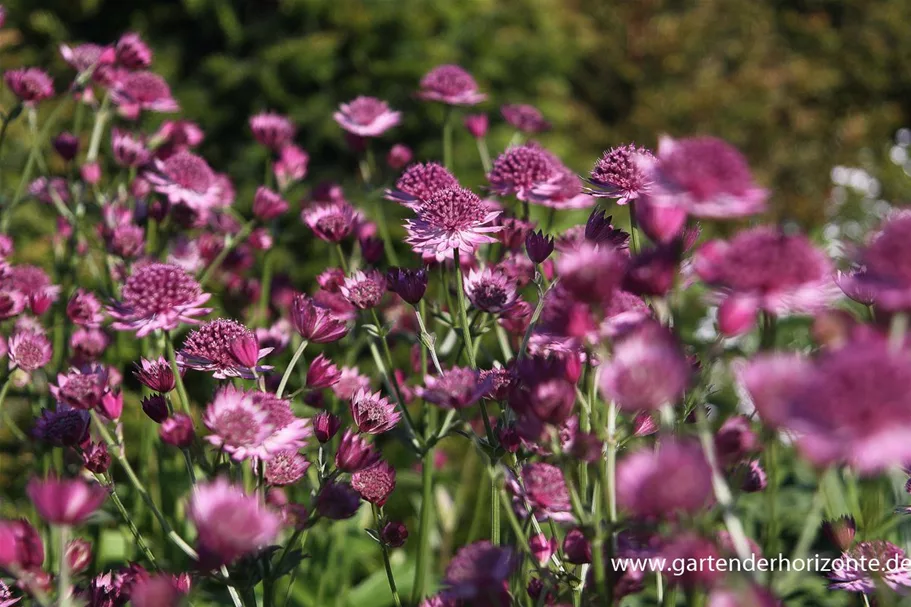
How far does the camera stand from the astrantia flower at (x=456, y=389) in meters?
0.79

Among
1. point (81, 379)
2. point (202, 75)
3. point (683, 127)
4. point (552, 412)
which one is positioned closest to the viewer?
point (552, 412)

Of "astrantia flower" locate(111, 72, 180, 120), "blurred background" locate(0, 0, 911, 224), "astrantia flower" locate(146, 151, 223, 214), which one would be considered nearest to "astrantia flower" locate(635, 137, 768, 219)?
"astrantia flower" locate(146, 151, 223, 214)

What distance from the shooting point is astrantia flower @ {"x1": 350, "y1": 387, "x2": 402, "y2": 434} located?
0.98 metres

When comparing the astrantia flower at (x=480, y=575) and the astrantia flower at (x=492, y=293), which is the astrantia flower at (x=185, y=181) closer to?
the astrantia flower at (x=492, y=293)

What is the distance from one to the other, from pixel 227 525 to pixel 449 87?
1230 millimetres

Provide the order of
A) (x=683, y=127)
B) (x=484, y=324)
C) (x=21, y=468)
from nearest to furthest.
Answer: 1. (x=484, y=324)
2. (x=21, y=468)
3. (x=683, y=127)

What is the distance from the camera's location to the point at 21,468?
2178 millimetres

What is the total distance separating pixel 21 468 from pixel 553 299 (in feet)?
6.25

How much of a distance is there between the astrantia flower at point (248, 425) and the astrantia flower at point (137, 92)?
38.1 inches

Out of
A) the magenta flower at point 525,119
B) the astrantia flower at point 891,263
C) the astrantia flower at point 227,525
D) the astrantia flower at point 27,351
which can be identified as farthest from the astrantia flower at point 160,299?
the magenta flower at point 525,119

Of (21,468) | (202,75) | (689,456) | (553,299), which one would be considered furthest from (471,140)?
(689,456)

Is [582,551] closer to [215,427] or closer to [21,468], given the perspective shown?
[215,427]

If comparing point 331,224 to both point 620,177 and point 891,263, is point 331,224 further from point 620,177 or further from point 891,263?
point 891,263

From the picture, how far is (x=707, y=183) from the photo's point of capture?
667 mm
